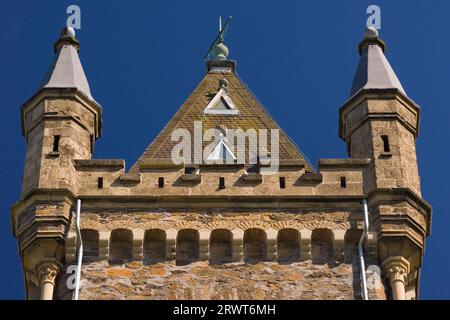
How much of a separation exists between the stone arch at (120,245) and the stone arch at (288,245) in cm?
198

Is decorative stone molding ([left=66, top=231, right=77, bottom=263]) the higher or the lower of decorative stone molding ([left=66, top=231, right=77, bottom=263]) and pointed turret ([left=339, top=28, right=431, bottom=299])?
the lower

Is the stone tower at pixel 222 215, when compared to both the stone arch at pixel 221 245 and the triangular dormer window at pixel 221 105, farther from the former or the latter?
the triangular dormer window at pixel 221 105

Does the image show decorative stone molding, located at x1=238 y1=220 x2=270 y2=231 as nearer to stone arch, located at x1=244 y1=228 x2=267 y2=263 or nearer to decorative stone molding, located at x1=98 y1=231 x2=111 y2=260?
stone arch, located at x1=244 y1=228 x2=267 y2=263

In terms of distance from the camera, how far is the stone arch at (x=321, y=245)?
30.2 m

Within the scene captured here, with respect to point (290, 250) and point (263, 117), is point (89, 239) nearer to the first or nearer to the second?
point (290, 250)

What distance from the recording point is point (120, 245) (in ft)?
99.2

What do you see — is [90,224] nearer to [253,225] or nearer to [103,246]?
[103,246]

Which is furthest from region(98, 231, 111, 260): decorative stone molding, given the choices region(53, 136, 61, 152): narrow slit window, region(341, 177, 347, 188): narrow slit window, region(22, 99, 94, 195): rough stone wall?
region(341, 177, 347, 188): narrow slit window

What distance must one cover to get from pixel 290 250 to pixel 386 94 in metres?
3.01

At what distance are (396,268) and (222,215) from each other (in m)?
2.51

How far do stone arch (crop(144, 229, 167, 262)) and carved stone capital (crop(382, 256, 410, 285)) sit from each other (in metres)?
2.95

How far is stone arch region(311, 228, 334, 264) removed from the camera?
30203 millimetres

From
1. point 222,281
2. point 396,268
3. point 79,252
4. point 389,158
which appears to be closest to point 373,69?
A: point 389,158

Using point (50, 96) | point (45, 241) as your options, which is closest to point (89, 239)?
point (45, 241)
